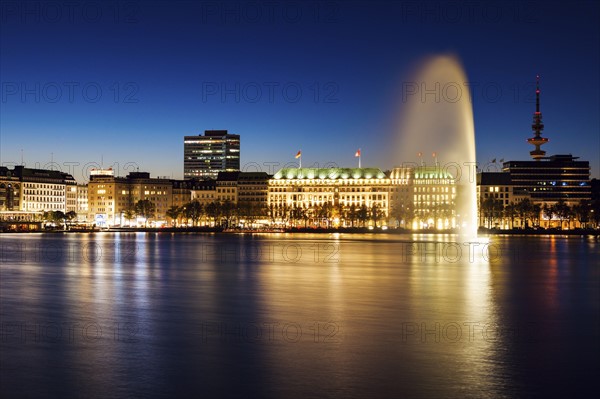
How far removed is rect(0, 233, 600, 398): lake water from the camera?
2091cm

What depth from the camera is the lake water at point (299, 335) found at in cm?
2091

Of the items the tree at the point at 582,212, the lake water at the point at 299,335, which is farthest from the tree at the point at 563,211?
the lake water at the point at 299,335

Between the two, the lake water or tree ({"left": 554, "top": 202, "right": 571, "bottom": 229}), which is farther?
tree ({"left": 554, "top": 202, "right": 571, "bottom": 229})

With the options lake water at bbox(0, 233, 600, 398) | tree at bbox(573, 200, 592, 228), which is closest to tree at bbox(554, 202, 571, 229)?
tree at bbox(573, 200, 592, 228)

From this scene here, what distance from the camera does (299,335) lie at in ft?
93.1

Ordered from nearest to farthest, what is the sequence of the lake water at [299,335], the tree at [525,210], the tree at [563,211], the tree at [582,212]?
1. the lake water at [299,335]
2. the tree at [563,211]
3. the tree at [582,212]
4. the tree at [525,210]

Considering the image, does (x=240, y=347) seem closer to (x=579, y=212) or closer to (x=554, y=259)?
(x=554, y=259)

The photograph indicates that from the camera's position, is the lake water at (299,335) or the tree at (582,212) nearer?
the lake water at (299,335)

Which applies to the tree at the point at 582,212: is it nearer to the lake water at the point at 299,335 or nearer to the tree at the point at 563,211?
the tree at the point at 563,211

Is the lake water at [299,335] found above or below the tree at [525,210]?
below

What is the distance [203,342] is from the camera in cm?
2689

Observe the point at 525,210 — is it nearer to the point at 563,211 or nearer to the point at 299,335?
the point at 563,211

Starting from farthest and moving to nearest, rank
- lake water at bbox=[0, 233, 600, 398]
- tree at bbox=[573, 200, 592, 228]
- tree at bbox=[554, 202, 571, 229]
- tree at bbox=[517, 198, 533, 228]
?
tree at bbox=[517, 198, 533, 228], tree at bbox=[573, 200, 592, 228], tree at bbox=[554, 202, 571, 229], lake water at bbox=[0, 233, 600, 398]

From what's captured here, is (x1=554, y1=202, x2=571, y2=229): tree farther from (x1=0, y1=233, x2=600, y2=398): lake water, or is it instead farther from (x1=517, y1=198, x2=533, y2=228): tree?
(x1=0, y1=233, x2=600, y2=398): lake water
